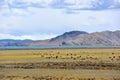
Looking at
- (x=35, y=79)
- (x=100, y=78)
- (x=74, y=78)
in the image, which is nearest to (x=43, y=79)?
(x=35, y=79)

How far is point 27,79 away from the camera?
37.5 meters

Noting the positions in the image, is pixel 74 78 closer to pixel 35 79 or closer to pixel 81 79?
pixel 81 79

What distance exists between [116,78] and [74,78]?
4.19 m

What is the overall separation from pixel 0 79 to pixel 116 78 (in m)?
11.5

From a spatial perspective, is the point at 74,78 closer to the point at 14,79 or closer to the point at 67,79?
the point at 67,79

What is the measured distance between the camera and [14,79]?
124 feet

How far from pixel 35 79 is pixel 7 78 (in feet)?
10.6

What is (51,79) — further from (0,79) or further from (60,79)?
(0,79)

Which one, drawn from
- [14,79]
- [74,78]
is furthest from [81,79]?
[14,79]

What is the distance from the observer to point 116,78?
3822 centimetres

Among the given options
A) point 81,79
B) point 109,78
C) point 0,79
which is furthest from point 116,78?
point 0,79

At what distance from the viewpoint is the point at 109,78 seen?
38.4 meters

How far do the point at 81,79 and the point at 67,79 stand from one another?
139cm

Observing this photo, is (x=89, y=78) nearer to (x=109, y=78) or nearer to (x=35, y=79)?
(x=109, y=78)
